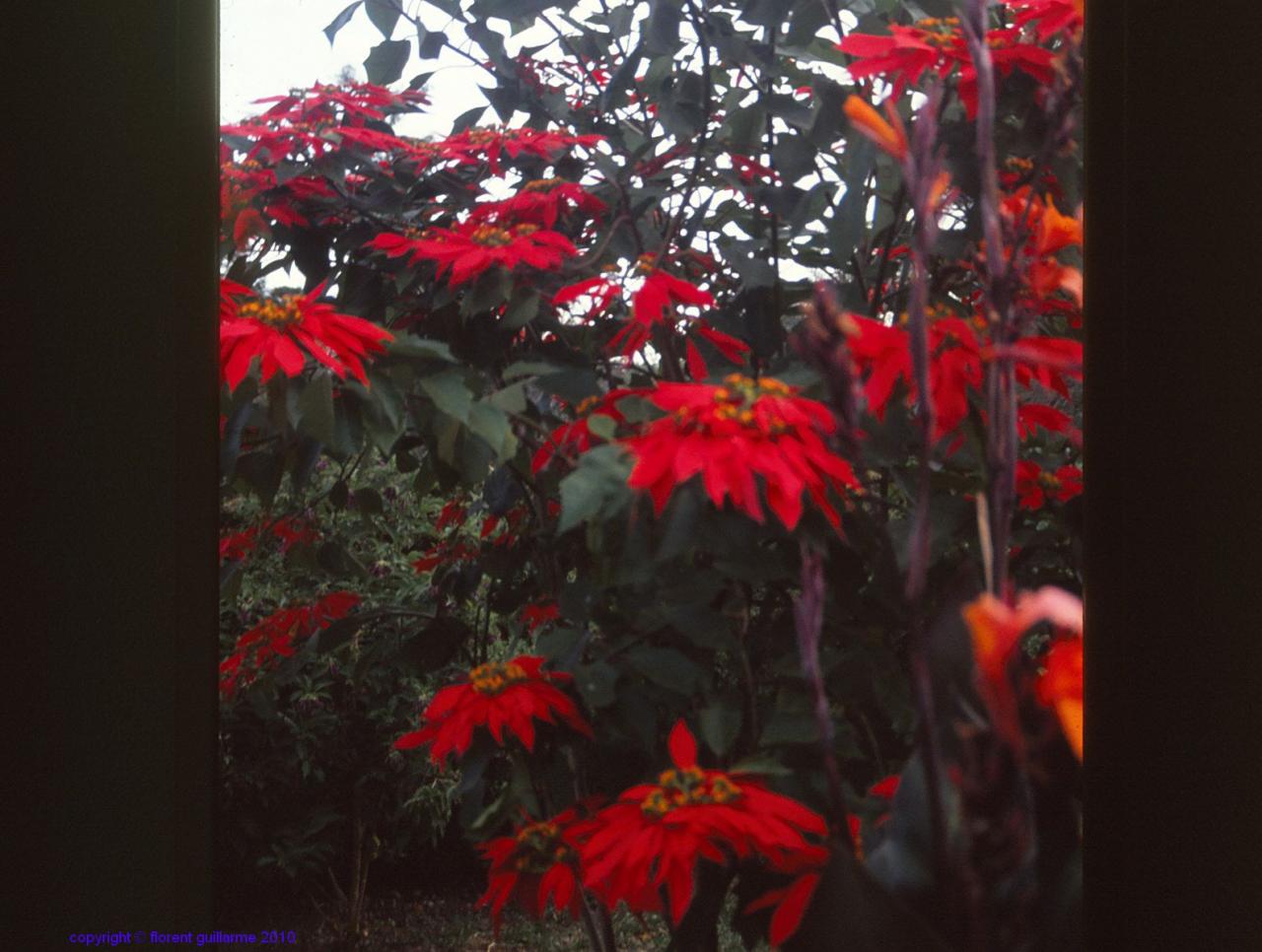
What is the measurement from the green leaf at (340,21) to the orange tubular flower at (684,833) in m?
0.64

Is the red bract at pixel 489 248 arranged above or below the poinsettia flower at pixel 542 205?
below

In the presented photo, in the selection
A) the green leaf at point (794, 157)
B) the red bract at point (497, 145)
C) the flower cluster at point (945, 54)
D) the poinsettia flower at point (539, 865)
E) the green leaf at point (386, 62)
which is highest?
the green leaf at point (386, 62)

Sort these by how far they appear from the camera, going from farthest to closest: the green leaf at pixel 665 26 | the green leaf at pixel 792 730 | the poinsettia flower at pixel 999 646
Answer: the green leaf at pixel 665 26, the green leaf at pixel 792 730, the poinsettia flower at pixel 999 646

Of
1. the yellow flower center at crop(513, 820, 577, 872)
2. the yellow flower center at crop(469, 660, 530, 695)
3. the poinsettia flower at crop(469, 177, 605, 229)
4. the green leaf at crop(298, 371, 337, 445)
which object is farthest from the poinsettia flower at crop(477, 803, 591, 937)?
the poinsettia flower at crop(469, 177, 605, 229)

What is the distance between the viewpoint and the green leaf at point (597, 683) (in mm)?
771

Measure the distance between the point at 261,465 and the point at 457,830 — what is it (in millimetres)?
335

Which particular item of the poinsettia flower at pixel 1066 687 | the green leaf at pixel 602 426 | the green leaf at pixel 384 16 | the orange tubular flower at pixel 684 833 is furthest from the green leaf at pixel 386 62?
the poinsettia flower at pixel 1066 687

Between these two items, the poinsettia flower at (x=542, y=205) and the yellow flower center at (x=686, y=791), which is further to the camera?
the poinsettia flower at (x=542, y=205)

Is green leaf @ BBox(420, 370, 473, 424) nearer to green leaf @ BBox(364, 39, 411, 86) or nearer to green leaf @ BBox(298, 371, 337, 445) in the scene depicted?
green leaf @ BBox(298, 371, 337, 445)

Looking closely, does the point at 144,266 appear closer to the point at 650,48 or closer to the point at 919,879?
the point at 650,48

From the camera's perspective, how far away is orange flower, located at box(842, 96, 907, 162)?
71cm

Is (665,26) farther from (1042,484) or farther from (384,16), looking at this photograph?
(1042,484)

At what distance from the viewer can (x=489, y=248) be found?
817 millimetres

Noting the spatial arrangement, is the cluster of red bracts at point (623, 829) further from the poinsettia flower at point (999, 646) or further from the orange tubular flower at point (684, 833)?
the poinsettia flower at point (999, 646)
